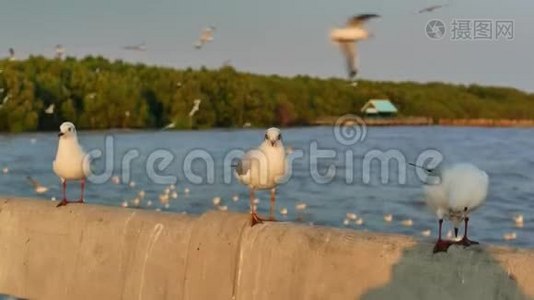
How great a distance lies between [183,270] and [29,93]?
147 feet

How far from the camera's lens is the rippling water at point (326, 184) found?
28.9m

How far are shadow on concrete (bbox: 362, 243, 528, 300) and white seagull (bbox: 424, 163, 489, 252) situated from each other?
0.56 feet

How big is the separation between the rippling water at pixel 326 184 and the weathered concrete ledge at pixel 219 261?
5.97 m

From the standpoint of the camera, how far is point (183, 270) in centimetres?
757

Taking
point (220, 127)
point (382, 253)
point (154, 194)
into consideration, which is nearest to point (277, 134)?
point (382, 253)

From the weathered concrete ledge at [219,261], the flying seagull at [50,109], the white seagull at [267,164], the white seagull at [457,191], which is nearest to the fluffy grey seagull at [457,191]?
the white seagull at [457,191]

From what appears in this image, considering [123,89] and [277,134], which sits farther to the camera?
[123,89]

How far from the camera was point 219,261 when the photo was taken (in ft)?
24.1

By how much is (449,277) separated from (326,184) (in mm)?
35593

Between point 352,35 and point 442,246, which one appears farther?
point 352,35

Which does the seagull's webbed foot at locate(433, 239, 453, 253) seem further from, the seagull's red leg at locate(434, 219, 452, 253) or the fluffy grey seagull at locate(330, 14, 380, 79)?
the fluffy grey seagull at locate(330, 14, 380, 79)

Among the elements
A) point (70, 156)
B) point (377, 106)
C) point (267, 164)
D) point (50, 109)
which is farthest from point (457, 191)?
point (50, 109)

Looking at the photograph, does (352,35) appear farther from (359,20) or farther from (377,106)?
(377,106)

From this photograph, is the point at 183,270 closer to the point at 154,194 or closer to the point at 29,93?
the point at 154,194
